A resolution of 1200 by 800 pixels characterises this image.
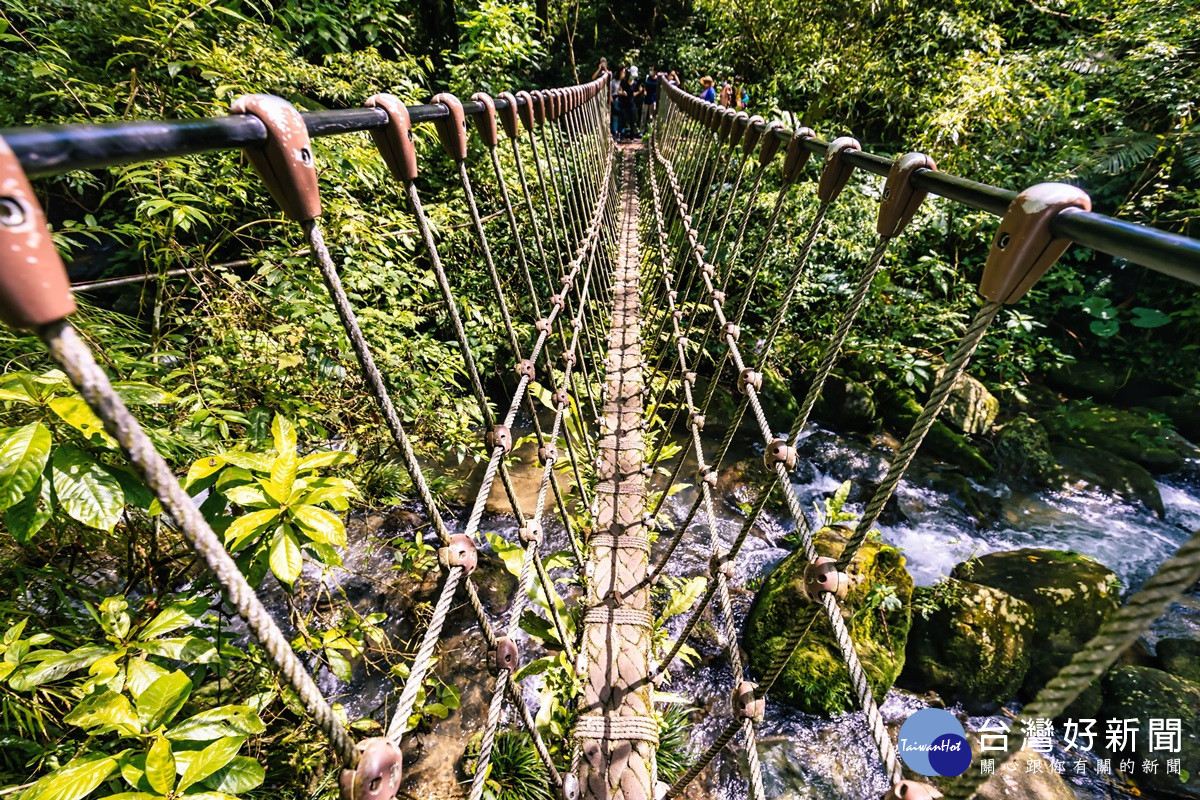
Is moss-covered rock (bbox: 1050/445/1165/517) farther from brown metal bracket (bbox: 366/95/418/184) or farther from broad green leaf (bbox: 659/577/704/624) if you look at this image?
brown metal bracket (bbox: 366/95/418/184)

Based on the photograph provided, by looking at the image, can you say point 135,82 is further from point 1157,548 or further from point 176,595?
point 1157,548

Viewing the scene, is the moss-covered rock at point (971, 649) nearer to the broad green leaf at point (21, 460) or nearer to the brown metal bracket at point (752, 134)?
the brown metal bracket at point (752, 134)

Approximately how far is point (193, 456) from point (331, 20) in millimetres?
2866

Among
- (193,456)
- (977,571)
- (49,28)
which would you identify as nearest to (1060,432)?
(977,571)

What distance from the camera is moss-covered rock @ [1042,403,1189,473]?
4.41 meters

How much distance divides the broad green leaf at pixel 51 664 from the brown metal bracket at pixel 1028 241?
154 cm

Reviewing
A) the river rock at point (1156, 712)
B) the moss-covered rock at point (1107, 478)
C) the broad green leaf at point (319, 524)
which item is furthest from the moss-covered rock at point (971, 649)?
the broad green leaf at point (319, 524)

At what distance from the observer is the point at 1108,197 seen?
194 inches

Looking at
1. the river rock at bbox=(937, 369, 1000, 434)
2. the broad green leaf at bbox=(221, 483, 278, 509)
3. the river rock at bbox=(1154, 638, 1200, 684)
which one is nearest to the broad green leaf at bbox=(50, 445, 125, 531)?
the broad green leaf at bbox=(221, 483, 278, 509)

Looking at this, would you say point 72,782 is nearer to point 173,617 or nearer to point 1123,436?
point 173,617

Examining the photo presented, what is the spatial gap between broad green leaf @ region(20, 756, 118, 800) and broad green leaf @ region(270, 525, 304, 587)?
0.32 metres

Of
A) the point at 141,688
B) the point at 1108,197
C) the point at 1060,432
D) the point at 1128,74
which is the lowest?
the point at 1060,432

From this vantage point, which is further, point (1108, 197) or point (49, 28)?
point (1108, 197)

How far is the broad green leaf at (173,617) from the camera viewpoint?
37.3 inches
